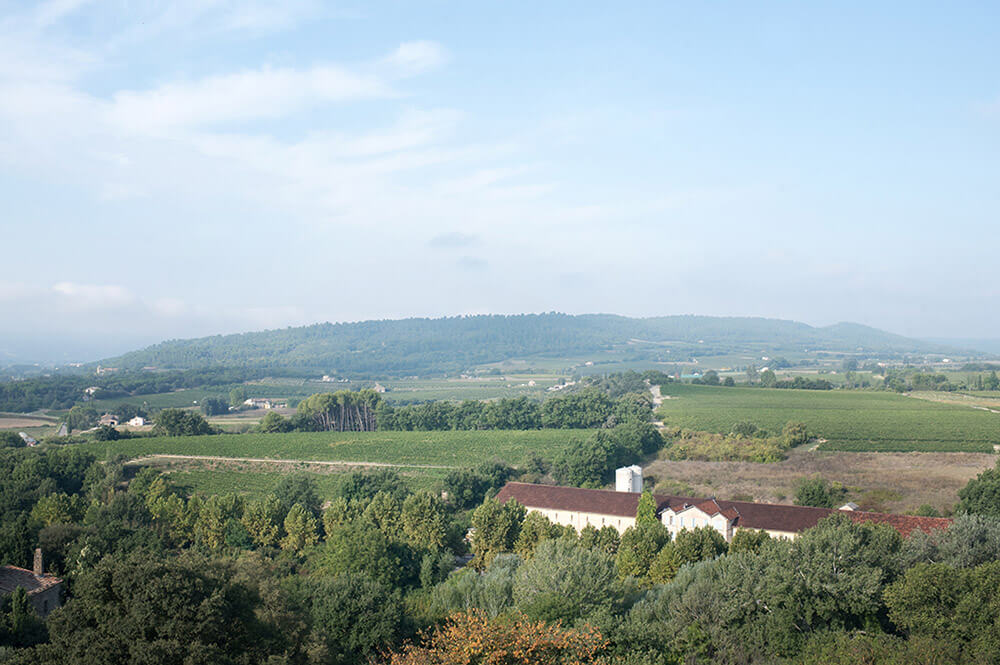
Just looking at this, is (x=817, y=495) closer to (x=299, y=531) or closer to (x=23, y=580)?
(x=299, y=531)

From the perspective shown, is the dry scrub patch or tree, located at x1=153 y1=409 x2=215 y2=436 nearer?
the dry scrub patch

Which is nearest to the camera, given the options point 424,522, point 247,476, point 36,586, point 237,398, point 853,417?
point 36,586

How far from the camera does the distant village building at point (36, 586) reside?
30.5 metres

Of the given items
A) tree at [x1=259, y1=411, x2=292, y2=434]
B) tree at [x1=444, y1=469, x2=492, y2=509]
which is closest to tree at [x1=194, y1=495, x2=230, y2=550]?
tree at [x1=444, y1=469, x2=492, y2=509]

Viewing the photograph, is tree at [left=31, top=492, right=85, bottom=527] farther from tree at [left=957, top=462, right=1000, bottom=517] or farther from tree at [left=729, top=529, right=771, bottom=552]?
tree at [left=957, top=462, right=1000, bottom=517]

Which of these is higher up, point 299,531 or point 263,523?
point 263,523

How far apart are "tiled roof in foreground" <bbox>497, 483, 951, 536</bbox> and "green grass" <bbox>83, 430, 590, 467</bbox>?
14375 millimetres

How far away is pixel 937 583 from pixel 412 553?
21.9 meters

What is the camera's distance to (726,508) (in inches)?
1604

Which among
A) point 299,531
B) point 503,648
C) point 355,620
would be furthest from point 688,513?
point 503,648

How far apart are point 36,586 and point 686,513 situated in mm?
30380

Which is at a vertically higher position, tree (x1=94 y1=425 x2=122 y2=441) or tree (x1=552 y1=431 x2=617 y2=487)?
tree (x1=94 y1=425 x2=122 y2=441)

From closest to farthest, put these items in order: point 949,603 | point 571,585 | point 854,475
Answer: point 949,603 → point 571,585 → point 854,475

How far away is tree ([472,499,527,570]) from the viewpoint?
40.0 metres
